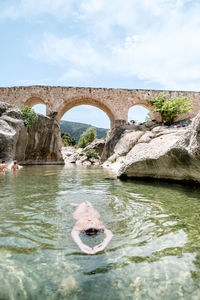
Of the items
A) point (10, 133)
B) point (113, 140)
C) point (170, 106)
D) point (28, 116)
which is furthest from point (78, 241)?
point (170, 106)

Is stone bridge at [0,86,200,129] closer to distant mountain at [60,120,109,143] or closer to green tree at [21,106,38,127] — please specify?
green tree at [21,106,38,127]

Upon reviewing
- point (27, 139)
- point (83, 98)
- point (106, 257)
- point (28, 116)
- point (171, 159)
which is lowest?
point (106, 257)

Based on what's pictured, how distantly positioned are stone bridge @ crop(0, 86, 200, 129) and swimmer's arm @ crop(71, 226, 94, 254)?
19.9 metres

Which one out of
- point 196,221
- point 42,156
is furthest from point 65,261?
point 42,156

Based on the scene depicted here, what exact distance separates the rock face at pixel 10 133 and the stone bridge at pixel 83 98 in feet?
29.6

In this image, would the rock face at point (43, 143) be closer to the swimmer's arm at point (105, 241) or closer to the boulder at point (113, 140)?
the boulder at point (113, 140)

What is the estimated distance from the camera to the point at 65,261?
1.60m

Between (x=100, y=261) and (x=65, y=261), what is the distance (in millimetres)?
283

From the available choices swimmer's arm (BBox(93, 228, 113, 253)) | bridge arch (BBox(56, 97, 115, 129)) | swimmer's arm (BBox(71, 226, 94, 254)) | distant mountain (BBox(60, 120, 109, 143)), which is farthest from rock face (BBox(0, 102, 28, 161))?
distant mountain (BBox(60, 120, 109, 143))

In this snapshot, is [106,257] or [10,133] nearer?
[106,257]

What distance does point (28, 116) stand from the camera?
13.8 meters

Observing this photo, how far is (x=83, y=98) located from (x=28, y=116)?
8.94 m

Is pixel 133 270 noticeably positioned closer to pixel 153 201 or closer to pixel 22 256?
Result: pixel 22 256

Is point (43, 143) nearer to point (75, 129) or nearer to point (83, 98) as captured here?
point (83, 98)
